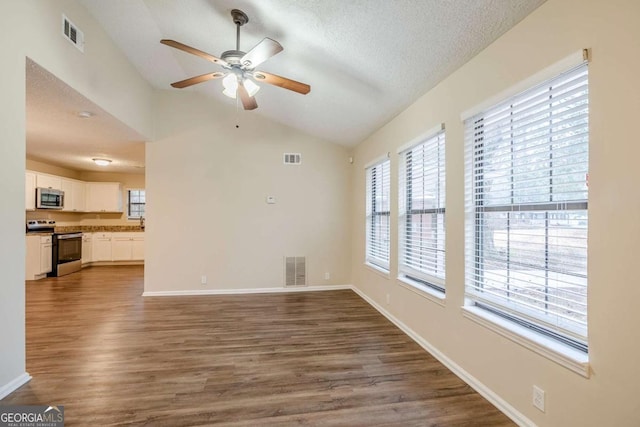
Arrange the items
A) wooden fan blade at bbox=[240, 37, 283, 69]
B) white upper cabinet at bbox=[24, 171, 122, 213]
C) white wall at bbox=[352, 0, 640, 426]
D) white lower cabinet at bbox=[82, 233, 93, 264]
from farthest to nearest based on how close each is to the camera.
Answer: white lower cabinet at bbox=[82, 233, 93, 264]
white upper cabinet at bbox=[24, 171, 122, 213]
wooden fan blade at bbox=[240, 37, 283, 69]
white wall at bbox=[352, 0, 640, 426]

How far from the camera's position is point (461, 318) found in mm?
2416

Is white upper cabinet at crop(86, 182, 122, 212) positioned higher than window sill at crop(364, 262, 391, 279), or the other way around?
white upper cabinet at crop(86, 182, 122, 212)

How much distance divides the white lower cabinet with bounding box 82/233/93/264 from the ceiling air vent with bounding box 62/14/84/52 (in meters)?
6.01

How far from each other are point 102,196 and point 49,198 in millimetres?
1414

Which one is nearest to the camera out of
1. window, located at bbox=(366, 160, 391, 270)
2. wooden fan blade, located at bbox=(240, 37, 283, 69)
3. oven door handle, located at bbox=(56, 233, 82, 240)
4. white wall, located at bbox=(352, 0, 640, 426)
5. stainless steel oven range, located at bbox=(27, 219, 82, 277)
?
white wall, located at bbox=(352, 0, 640, 426)

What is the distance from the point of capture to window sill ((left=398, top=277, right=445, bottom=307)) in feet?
9.01

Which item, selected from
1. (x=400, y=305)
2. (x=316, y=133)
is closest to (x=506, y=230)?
(x=400, y=305)

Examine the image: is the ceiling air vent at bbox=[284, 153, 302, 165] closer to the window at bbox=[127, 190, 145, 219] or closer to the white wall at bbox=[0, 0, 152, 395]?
the white wall at bbox=[0, 0, 152, 395]

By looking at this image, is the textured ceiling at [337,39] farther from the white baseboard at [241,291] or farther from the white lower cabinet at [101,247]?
the white lower cabinet at [101,247]

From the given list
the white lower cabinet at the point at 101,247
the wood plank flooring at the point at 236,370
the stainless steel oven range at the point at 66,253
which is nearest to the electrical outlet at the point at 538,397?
the wood plank flooring at the point at 236,370

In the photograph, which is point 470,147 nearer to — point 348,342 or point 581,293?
point 581,293

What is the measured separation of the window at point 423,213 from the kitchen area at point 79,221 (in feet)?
23.5

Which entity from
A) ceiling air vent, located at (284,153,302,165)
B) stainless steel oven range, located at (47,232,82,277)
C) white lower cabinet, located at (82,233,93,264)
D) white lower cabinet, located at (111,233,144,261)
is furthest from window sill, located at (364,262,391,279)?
white lower cabinet, located at (82,233,93,264)

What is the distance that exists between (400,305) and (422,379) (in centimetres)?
119
